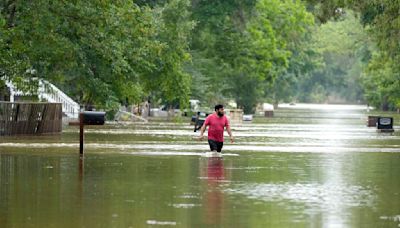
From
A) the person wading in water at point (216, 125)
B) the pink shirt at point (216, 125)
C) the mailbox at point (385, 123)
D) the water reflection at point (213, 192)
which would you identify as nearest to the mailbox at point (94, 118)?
the mailbox at point (385, 123)

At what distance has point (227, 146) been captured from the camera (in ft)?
128

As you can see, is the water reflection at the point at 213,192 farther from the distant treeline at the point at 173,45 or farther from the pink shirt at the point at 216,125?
the distant treeline at the point at 173,45

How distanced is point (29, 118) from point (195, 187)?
26297mm

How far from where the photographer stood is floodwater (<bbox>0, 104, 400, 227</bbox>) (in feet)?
53.7

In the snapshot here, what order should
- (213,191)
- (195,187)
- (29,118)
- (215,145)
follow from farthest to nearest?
(29,118) → (215,145) → (195,187) → (213,191)

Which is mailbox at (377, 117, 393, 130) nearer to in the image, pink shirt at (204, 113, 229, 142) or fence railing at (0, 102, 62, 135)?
fence railing at (0, 102, 62, 135)

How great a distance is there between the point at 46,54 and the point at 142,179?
869 inches

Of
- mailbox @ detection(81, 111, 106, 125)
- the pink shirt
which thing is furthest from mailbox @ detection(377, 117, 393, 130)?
the pink shirt

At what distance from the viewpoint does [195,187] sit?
21.7m

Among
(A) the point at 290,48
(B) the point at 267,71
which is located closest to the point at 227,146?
(B) the point at 267,71

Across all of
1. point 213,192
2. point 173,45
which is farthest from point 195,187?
point 173,45

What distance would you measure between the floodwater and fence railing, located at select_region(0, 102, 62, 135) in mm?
7231

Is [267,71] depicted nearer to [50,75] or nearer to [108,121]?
[108,121]

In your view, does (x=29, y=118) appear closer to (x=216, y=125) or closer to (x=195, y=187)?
(x=216, y=125)
